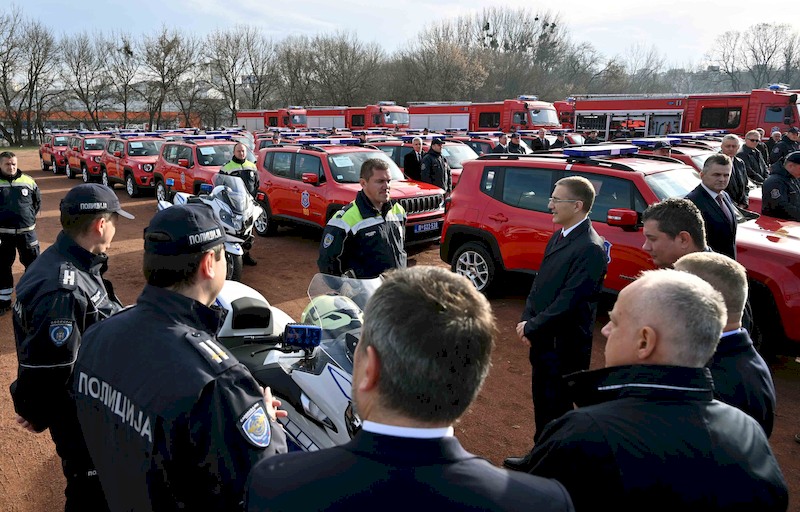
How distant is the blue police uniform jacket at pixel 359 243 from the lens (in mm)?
4277

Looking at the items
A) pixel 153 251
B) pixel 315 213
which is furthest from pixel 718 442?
pixel 315 213

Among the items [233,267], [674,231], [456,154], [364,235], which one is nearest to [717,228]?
[674,231]

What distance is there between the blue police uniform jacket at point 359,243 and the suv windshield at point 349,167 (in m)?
5.69

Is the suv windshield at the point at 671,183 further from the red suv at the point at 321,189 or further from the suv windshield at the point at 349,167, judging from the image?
the suv windshield at the point at 349,167

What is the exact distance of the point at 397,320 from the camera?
111 cm

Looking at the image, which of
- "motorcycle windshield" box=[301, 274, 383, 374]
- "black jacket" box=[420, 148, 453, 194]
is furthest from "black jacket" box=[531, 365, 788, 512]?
"black jacket" box=[420, 148, 453, 194]

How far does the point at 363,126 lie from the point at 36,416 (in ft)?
89.4

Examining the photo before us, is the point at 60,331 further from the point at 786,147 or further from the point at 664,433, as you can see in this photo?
the point at 786,147

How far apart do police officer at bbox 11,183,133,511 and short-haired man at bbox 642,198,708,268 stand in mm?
3158

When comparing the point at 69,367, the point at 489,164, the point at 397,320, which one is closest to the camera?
the point at 397,320

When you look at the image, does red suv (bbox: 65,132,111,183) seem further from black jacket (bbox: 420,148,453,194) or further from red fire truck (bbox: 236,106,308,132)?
black jacket (bbox: 420,148,453,194)

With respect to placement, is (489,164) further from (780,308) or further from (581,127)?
(581,127)

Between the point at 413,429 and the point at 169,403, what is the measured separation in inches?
32.0

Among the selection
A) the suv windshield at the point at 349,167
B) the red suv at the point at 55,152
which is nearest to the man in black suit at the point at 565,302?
the suv windshield at the point at 349,167
